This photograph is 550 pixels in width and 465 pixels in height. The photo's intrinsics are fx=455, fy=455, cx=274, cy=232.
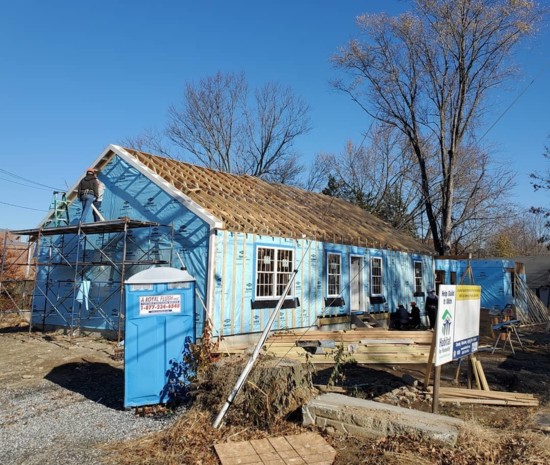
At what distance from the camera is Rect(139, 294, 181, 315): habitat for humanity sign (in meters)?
7.02

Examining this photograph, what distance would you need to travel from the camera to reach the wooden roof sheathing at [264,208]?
13125 millimetres

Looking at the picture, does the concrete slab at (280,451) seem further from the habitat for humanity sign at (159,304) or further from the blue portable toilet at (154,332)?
the habitat for humanity sign at (159,304)

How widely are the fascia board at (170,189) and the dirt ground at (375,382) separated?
411 cm

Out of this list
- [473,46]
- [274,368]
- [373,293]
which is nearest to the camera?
[274,368]

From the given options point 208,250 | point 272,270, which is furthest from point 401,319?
point 208,250

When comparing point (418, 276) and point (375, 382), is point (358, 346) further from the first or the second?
point (418, 276)

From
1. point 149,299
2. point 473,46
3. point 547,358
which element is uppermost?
point 473,46

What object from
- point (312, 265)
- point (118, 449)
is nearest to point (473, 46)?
point (312, 265)

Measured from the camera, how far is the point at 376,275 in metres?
18.4

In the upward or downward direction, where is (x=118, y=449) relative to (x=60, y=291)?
downward

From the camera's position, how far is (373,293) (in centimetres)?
1814

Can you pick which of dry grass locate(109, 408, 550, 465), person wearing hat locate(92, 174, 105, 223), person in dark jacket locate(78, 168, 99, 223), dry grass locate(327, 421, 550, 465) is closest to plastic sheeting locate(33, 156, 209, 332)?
person wearing hat locate(92, 174, 105, 223)

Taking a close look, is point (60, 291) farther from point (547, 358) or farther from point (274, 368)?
point (547, 358)

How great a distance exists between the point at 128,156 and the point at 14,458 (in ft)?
34.4
